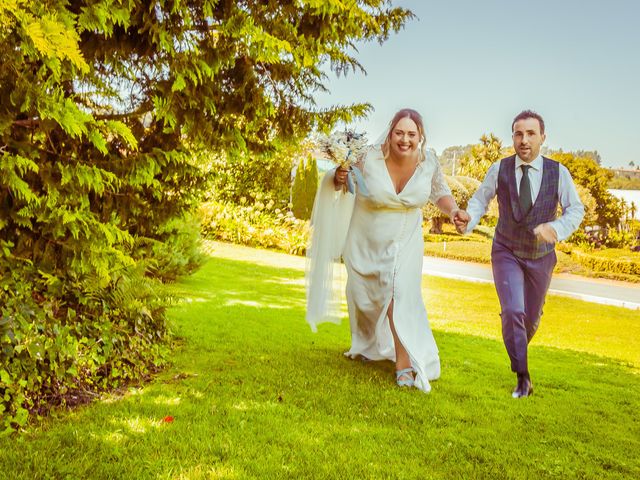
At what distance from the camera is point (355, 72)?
5.82 m

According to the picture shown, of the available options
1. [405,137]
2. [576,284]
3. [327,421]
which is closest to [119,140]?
[405,137]

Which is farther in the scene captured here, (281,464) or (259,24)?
(259,24)

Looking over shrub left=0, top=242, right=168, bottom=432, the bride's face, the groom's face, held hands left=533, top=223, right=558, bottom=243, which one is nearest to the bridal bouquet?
the bride's face

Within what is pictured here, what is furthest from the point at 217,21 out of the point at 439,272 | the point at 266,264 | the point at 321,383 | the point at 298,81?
the point at 439,272

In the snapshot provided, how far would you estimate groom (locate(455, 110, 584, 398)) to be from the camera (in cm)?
539

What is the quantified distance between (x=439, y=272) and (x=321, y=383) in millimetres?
14943

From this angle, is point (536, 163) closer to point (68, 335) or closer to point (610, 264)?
point (68, 335)

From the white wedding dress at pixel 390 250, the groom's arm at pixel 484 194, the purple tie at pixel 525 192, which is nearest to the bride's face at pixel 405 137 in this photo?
the white wedding dress at pixel 390 250

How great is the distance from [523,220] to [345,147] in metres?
1.64

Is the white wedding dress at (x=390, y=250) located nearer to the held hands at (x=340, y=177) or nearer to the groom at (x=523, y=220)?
the held hands at (x=340, y=177)

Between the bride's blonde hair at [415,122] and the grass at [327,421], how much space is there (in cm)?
207

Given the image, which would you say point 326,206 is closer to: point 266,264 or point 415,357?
point 415,357

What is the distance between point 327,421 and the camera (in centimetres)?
456

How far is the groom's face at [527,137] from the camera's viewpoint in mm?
5359
